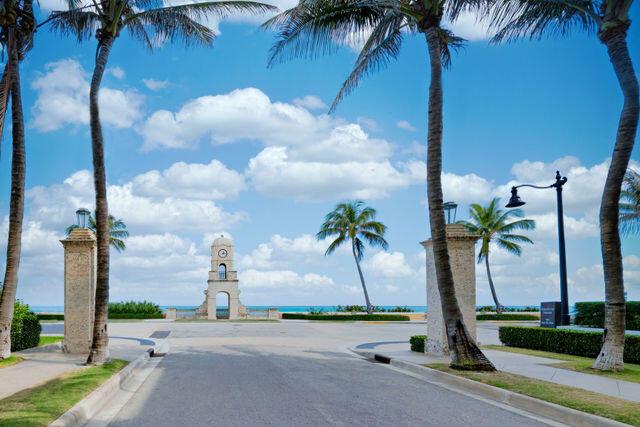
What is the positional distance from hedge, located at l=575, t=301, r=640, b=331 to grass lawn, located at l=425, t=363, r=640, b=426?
67.2ft

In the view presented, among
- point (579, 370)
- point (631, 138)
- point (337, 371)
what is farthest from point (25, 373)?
point (631, 138)

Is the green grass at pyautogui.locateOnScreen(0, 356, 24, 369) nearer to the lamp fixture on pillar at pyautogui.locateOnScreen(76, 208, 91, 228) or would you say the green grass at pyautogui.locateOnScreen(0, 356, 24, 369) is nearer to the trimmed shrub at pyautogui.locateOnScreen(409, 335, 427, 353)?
the lamp fixture on pillar at pyautogui.locateOnScreen(76, 208, 91, 228)

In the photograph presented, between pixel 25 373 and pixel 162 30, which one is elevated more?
pixel 162 30

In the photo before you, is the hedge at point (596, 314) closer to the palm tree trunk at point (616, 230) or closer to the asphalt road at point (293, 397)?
the palm tree trunk at point (616, 230)

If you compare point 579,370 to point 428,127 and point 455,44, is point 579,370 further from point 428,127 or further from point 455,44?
point 455,44

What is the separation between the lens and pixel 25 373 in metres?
13.3

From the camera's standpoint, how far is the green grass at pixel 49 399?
26.0ft

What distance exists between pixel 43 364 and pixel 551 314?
58.3 ft

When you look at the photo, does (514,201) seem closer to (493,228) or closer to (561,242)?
(561,242)

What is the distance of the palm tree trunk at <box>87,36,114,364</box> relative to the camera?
48.3 ft

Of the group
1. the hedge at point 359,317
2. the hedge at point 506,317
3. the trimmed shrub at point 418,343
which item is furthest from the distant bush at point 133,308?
the trimmed shrub at point 418,343

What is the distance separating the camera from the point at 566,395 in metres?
10.1

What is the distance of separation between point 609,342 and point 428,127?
6537 millimetres

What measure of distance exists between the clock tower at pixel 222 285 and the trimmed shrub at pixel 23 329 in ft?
92.5
